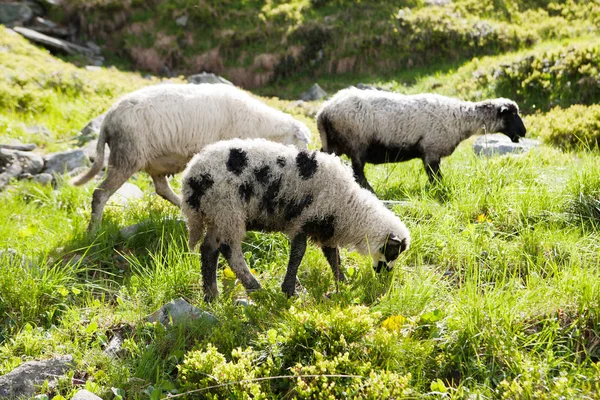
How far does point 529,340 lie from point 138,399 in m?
2.72

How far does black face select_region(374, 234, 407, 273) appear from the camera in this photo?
492 cm

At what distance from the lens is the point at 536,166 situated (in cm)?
703

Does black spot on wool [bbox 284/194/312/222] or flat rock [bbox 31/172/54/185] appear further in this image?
flat rock [bbox 31/172/54/185]

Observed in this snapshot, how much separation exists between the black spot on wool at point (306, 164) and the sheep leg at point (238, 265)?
0.81 meters

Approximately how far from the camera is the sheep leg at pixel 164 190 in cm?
716

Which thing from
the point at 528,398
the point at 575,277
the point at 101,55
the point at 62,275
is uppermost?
the point at 575,277

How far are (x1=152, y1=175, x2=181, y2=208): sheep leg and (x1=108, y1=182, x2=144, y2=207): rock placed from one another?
0.46m

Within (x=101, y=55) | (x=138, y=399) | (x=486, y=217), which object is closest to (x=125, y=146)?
(x=138, y=399)

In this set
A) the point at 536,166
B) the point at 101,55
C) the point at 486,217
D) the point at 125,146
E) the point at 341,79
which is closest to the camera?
the point at 486,217

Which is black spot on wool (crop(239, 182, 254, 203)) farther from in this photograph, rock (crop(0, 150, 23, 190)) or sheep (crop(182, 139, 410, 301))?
rock (crop(0, 150, 23, 190))

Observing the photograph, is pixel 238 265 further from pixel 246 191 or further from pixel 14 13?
pixel 14 13

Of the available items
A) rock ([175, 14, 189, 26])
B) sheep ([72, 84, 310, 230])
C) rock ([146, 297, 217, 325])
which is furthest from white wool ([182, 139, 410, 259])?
rock ([175, 14, 189, 26])

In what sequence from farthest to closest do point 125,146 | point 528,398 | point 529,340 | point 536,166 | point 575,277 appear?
1. point 536,166
2. point 125,146
3. point 575,277
4. point 529,340
5. point 528,398

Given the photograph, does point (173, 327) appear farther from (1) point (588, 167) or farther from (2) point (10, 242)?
(1) point (588, 167)
